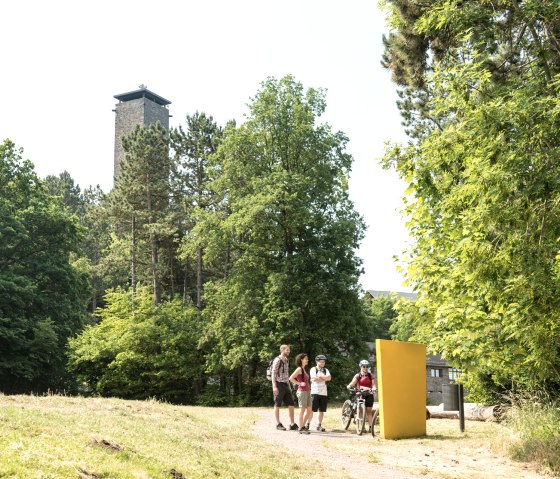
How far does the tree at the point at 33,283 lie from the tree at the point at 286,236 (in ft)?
30.1

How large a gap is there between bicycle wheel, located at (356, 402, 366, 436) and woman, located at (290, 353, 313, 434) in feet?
3.37

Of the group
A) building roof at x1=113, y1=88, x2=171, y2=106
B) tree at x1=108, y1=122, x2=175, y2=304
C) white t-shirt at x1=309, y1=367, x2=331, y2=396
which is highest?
building roof at x1=113, y1=88, x2=171, y2=106

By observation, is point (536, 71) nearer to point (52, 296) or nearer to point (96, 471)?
point (96, 471)

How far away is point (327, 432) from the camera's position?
576 inches

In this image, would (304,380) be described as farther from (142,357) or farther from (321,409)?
(142,357)

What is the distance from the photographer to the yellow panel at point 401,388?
13.4 metres

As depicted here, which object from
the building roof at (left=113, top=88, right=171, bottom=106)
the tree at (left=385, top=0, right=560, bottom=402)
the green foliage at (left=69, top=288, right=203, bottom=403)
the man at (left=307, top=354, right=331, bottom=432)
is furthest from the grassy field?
the building roof at (left=113, top=88, right=171, bottom=106)

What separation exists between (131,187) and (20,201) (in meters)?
8.12

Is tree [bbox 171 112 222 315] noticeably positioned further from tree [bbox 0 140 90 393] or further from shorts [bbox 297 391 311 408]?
shorts [bbox 297 391 311 408]

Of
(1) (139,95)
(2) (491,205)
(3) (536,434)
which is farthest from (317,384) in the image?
(1) (139,95)

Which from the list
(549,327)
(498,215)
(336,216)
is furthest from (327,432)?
(336,216)

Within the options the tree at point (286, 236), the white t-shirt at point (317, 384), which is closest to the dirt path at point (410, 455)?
the white t-shirt at point (317, 384)

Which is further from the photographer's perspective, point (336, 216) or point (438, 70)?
point (336, 216)

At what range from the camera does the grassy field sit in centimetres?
664
